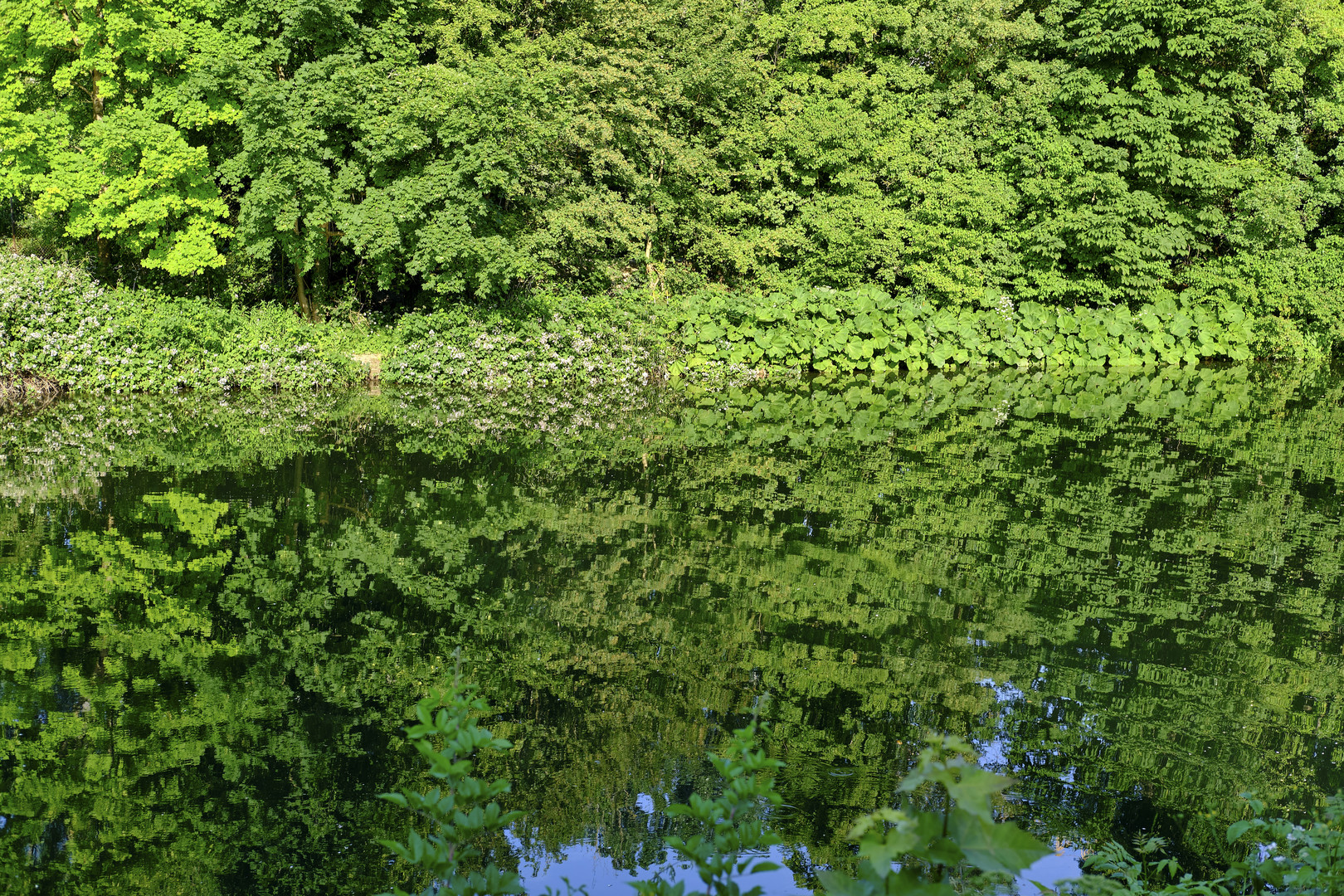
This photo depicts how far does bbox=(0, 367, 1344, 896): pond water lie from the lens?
623cm

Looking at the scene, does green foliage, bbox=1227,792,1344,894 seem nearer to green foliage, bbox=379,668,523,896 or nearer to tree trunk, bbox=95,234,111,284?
green foliage, bbox=379,668,523,896

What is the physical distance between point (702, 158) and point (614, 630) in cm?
1530

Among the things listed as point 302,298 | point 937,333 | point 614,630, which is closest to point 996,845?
point 614,630

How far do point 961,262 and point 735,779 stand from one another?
78.1 feet

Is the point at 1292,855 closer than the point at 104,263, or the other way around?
the point at 1292,855

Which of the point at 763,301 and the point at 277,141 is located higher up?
the point at 277,141

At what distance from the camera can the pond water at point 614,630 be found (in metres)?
6.23

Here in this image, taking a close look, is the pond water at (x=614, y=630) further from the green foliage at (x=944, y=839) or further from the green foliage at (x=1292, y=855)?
the green foliage at (x=944, y=839)

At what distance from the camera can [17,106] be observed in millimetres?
18625

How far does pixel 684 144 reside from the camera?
22.5m

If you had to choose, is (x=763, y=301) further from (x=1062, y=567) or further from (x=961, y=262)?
(x=1062, y=567)

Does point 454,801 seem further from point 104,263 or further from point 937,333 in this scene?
point 937,333

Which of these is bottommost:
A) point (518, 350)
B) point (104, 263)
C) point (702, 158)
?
point (518, 350)

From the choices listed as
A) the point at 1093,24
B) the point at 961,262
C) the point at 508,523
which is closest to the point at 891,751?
the point at 508,523
